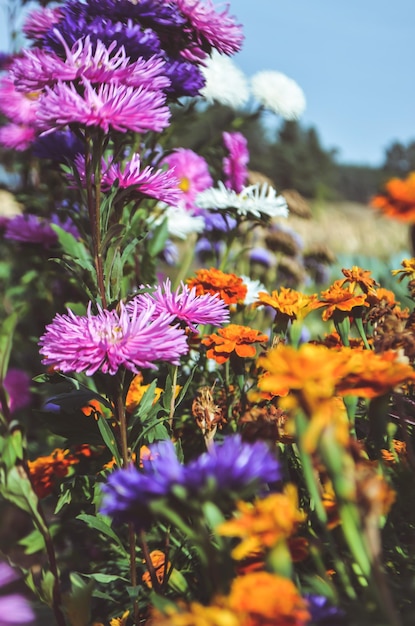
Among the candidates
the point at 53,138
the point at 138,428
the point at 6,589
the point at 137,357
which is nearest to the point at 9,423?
the point at 137,357

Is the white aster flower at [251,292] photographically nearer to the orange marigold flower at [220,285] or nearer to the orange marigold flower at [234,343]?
the orange marigold flower at [220,285]

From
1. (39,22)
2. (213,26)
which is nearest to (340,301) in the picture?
(213,26)

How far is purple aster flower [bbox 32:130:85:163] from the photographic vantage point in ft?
4.06

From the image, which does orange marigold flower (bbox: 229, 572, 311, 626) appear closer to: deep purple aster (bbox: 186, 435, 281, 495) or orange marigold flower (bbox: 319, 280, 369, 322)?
deep purple aster (bbox: 186, 435, 281, 495)

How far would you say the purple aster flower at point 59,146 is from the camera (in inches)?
48.7

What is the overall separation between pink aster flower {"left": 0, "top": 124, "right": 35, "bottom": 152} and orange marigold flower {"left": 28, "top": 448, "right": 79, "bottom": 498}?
2.92 feet

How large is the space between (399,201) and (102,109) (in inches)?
16.0

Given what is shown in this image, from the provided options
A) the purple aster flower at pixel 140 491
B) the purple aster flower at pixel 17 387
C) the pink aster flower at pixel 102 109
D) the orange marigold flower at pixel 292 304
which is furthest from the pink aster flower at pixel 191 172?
the purple aster flower at pixel 140 491

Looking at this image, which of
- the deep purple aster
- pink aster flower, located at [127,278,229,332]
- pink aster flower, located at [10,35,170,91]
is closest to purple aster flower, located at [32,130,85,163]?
pink aster flower, located at [10,35,170,91]

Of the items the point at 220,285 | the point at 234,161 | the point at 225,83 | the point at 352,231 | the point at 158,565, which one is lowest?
the point at 158,565

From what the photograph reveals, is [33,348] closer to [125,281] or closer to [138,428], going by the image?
[125,281]

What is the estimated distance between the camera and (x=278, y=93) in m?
1.94

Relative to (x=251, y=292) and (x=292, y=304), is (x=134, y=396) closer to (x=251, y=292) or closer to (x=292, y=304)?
(x=292, y=304)

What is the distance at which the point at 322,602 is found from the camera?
1.95 ft
